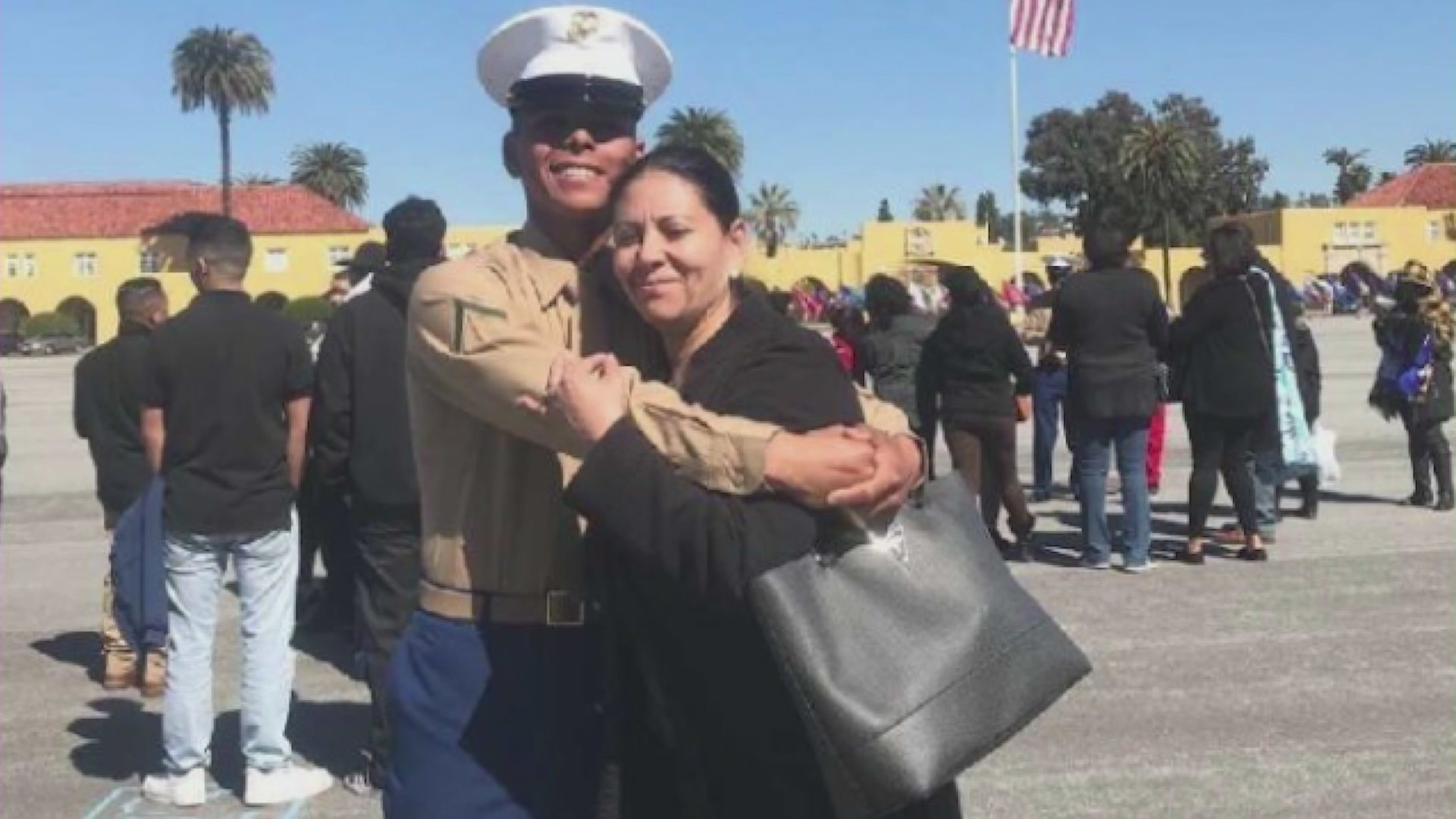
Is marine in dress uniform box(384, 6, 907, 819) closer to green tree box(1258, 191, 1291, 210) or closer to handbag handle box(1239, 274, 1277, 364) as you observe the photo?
handbag handle box(1239, 274, 1277, 364)

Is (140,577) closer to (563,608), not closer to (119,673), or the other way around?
(119,673)

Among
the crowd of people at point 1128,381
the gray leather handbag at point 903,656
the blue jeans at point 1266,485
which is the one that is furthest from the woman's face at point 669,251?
the blue jeans at point 1266,485

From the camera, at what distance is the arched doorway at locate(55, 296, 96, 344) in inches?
3044

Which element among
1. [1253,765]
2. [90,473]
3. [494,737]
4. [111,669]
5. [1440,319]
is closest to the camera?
[494,737]

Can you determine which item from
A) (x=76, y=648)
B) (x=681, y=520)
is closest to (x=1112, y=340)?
(x=76, y=648)

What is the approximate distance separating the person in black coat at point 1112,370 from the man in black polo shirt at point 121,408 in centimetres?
490

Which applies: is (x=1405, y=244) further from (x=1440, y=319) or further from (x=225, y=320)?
(x=225, y=320)

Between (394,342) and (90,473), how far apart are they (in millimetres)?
11066

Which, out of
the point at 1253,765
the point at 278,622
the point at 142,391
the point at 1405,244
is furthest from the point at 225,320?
the point at 1405,244

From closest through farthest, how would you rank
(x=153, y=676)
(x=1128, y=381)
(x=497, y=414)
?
1. (x=497, y=414)
2. (x=153, y=676)
3. (x=1128, y=381)

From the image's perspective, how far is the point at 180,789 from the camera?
5082 mm

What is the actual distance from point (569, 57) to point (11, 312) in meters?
83.7

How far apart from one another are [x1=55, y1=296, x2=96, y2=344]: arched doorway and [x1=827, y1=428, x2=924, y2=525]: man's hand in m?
81.8

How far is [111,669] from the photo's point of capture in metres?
6.74
